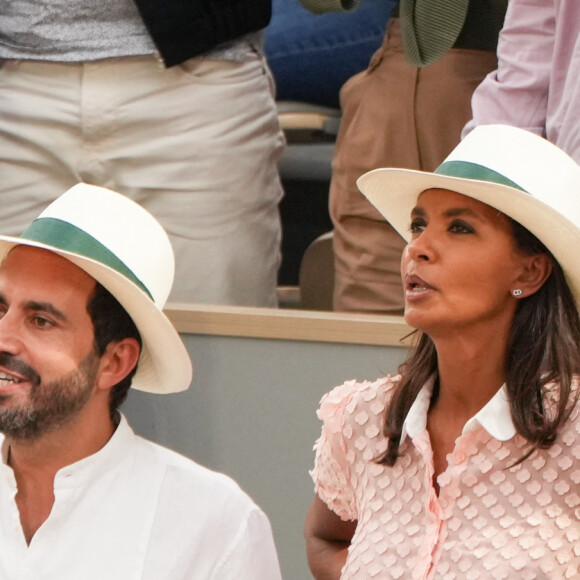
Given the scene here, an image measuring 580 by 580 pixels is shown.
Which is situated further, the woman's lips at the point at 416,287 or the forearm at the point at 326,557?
the forearm at the point at 326,557

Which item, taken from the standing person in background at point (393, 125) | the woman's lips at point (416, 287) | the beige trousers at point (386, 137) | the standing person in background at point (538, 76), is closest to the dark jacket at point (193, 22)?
the standing person in background at point (393, 125)

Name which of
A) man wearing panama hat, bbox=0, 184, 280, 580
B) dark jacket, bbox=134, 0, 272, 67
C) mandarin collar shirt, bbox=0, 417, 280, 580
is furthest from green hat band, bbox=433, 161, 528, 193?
dark jacket, bbox=134, 0, 272, 67

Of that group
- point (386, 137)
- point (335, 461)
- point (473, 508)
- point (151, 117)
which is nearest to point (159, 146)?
point (151, 117)

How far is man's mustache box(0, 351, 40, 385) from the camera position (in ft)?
7.86

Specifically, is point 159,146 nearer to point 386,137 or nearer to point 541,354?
point 386,137

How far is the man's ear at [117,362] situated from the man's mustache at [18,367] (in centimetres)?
13

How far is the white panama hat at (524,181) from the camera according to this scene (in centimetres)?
221

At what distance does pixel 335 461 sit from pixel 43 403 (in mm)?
Result: 484

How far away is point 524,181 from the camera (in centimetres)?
224

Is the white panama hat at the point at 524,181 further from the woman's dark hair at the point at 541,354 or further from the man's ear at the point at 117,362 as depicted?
the man's ear at the point at 117,362

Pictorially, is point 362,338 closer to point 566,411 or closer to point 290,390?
point 290,390

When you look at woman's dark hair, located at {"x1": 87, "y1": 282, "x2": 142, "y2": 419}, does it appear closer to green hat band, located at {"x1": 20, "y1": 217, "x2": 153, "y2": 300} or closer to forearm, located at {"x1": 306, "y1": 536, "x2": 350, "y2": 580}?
green hat band, located at {"x1": 20, "y1": 217, "x2": 153, "y2": 300}

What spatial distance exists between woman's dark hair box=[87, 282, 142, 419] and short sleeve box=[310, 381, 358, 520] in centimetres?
34

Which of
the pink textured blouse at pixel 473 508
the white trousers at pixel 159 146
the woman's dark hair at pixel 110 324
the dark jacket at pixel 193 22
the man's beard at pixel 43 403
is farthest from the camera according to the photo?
the white trousers at pixel 159 146
